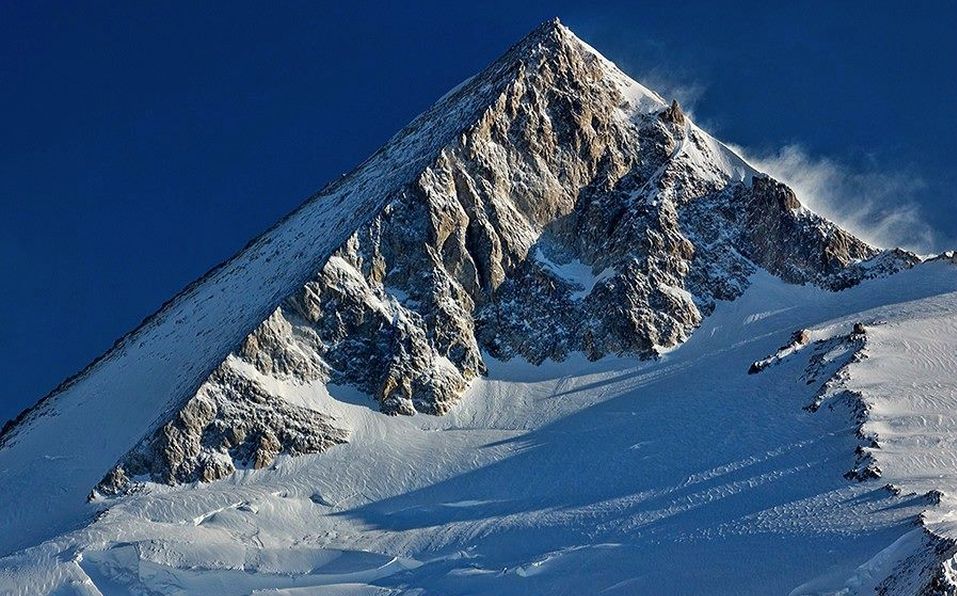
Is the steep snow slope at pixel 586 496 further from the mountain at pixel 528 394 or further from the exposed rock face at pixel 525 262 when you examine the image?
the exposed rock face at pixel 525 262

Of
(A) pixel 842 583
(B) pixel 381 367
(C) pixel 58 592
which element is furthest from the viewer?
(B) pixel 381 367

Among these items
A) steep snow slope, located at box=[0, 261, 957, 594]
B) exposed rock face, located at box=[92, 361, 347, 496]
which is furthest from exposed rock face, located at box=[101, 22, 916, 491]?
steep snow slope, located at box=[0, 261, 957, 594]

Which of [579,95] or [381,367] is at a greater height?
[579,95]

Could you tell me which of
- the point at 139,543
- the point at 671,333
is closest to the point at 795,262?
the point at 671,333

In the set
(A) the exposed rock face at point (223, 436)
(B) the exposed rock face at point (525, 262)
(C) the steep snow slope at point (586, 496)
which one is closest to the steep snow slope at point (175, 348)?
(A) the exposed rock face at point (223, 436)

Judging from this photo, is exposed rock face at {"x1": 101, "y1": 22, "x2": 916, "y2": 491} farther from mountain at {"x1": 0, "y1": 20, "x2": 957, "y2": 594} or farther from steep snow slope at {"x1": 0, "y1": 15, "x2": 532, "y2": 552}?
steep snow slope at {"x1": 0, "y1": 15, "x2": 532, "y2": 552}

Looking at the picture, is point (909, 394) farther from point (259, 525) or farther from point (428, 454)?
point (259, 525)

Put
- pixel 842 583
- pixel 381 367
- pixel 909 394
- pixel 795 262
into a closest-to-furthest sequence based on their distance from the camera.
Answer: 1. pixel 842 583
2. pixel 909 394
3. pixel 381 367
4. pixel 795 262
